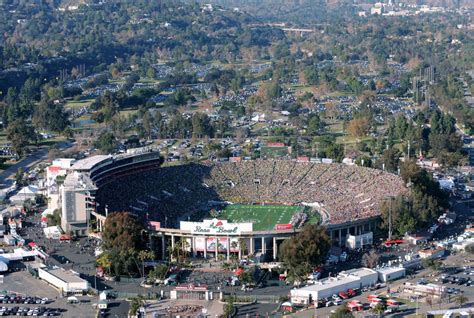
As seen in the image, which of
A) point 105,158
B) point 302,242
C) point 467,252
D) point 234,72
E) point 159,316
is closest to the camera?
point 159,316

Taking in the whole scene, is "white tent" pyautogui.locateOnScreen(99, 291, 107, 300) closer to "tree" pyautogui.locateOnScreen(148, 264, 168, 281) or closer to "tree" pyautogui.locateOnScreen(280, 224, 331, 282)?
"tree" pyautogui.locateOnScreen(148, 264, 168, 281)

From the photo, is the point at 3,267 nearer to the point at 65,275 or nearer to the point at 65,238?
the point at 65,275

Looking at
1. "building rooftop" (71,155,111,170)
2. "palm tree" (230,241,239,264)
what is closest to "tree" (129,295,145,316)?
"palm tree" (230,241,239,264)

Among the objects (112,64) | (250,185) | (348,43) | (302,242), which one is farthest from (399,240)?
(348,43)

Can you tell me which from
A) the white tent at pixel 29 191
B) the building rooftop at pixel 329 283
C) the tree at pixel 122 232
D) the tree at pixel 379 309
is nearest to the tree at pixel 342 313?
the tree at pixel 379 309

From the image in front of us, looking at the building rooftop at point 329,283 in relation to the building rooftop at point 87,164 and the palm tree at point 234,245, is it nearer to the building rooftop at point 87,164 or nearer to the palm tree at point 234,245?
the palm tree at point 234,245

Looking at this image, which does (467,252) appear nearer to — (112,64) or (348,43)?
(112,64)

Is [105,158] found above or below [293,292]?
above
